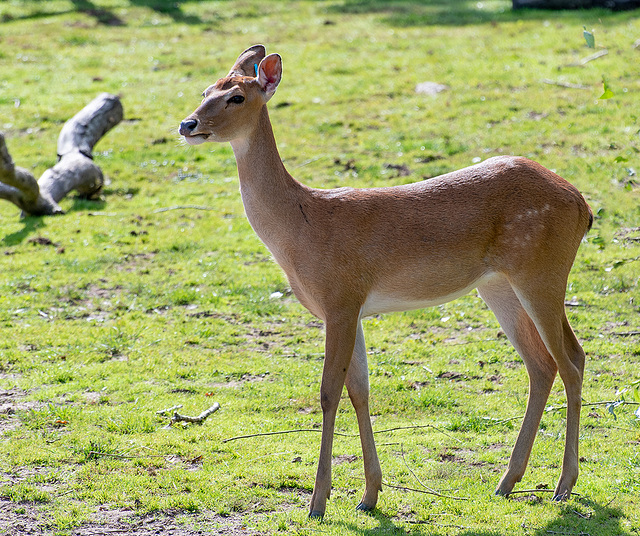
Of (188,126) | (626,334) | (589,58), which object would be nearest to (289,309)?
(626,334)

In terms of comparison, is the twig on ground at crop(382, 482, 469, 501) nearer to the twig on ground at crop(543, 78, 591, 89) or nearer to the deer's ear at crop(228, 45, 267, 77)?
the deer's ear at crop(228, 45, 267, 77)

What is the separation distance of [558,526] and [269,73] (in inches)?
131

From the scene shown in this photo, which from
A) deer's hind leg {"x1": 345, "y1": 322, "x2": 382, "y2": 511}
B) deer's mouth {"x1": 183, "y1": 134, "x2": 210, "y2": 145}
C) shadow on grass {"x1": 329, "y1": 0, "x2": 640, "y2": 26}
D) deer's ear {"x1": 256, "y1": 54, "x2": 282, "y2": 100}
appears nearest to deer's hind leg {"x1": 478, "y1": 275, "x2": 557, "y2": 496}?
deer's hind leg {"x1": 345, "y1": 322, "x2": 382, "y2": 511}

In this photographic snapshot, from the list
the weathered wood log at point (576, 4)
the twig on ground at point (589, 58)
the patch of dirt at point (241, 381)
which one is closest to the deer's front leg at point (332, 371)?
the patch of dirt at point (241, 381)

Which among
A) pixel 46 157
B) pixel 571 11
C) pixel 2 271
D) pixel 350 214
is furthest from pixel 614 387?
pixel 571 11

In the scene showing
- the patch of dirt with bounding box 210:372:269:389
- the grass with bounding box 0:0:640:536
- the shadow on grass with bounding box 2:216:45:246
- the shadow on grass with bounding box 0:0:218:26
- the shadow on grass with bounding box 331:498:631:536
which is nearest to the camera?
the shadow on grass with bounding box 331:498:631:536

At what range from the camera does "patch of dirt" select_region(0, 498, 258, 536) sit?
5.23m

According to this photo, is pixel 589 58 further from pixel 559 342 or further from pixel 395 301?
pixel 395 301

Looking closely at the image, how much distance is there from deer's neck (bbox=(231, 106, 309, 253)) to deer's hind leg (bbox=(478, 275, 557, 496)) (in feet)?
A: 4.62

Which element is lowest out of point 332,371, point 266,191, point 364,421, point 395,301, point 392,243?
point 364,421

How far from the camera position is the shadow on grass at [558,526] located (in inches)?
197

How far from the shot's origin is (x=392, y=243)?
541 centimetres

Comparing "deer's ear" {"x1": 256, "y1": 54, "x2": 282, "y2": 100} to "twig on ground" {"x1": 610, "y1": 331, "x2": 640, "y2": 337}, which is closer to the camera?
"deer's ear" {"x1": 256, "y1": 54, "x2": 282, "y2": 100}

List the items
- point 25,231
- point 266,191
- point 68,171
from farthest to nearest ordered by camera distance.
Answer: point 68,171, point 25,231, point 266,191
